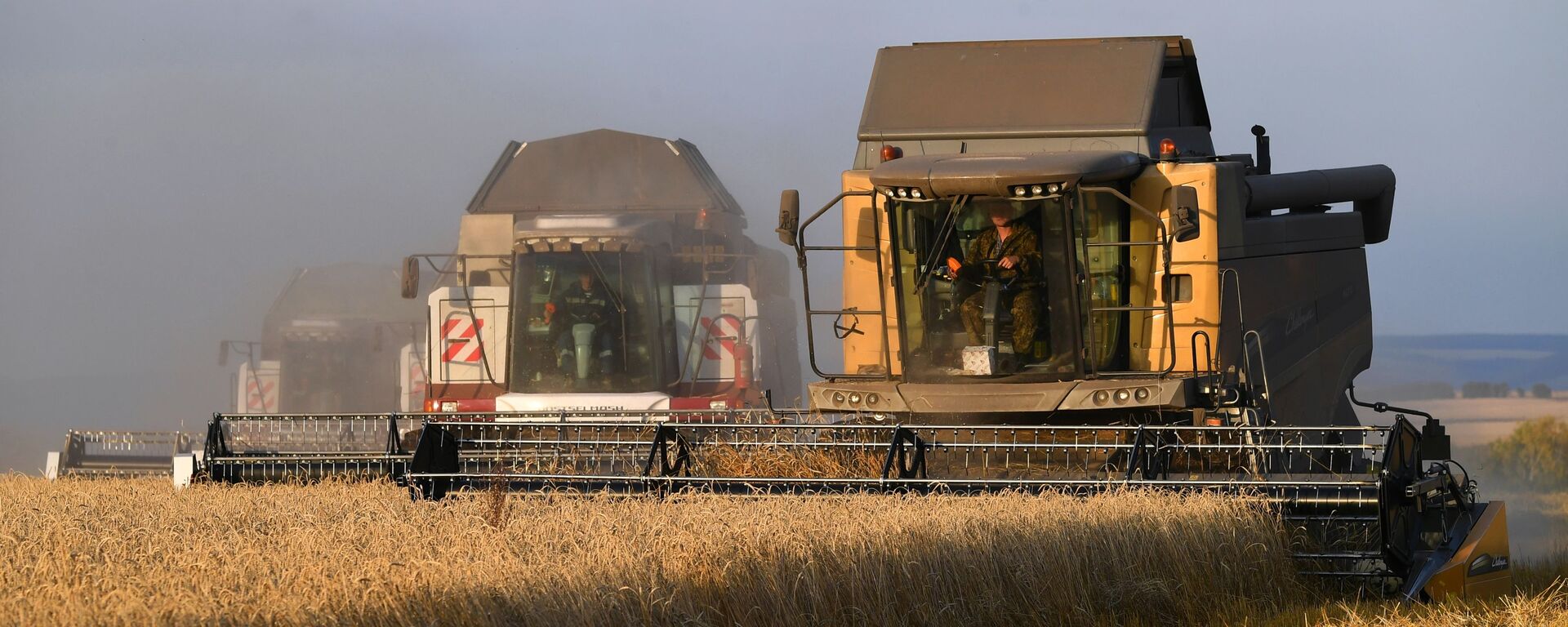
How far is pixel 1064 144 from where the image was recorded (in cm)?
925

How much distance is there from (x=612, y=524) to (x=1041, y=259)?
3659mm

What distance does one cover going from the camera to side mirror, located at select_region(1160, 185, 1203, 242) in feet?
25.5

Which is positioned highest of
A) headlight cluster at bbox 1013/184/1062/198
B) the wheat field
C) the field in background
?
headlight cluster at bbox 1013/184/1062/198

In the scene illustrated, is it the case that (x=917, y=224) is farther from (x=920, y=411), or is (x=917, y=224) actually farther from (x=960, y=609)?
(x=960, y=609)

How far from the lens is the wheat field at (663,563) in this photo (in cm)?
415

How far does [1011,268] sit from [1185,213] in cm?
104

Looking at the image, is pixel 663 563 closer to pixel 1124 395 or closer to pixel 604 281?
pixel 1124 395

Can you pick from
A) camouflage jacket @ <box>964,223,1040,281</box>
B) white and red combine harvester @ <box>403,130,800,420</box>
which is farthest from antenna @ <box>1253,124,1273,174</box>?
white and red combine harvester @ <box>403,130,800,420</box>

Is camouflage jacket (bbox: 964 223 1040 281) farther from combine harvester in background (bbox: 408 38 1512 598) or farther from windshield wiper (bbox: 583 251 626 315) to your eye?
windshield wiper (bbox: 583 251 626 315)

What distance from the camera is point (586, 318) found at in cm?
1478

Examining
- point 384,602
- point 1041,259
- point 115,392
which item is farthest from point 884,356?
point 115,392

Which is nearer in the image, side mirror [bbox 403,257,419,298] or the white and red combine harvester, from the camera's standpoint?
side mirror [bbox 403,257,419,298]

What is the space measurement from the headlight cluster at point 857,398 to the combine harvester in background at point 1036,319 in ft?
0.05

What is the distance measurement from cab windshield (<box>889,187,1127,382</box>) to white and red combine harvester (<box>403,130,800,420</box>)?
562 cm
